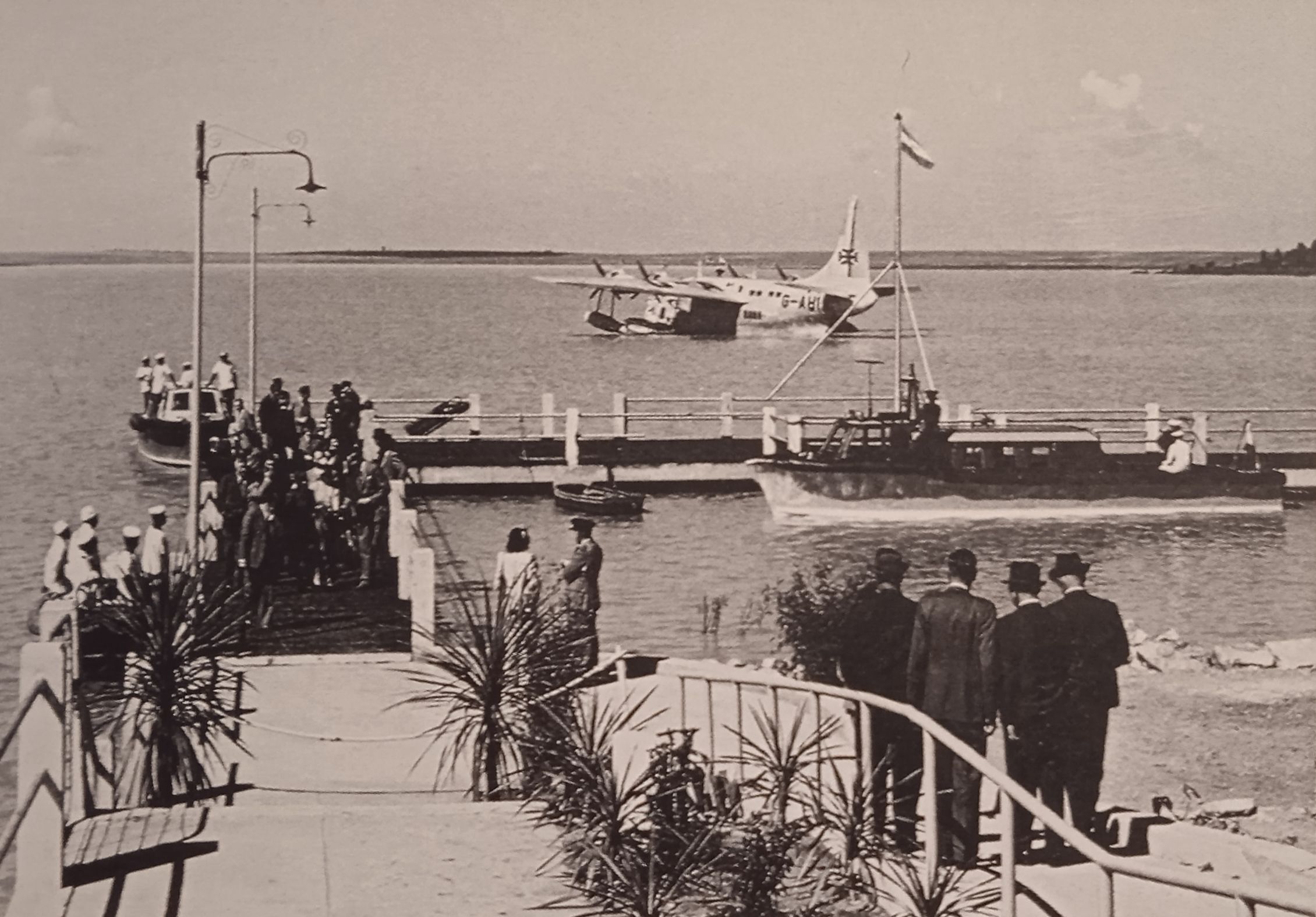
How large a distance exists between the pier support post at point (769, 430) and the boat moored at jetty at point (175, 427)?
7.77 ft

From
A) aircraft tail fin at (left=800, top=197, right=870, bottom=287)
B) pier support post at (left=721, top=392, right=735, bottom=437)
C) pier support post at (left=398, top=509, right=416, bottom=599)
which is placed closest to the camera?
pier support post at (left=398, top=509, right=416, bottom=599)

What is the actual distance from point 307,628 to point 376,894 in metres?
2.25

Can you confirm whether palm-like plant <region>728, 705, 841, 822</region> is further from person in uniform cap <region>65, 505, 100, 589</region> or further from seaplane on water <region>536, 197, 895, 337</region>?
person in uniform cap <region>65, 505, 100, 589</region>

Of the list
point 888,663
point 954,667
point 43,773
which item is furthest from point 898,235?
point 43,773

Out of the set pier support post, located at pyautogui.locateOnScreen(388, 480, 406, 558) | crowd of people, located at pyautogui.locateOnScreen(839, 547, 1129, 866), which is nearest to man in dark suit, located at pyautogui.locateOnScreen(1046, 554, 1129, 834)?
crowd of people, located at pyautogui.locateOnScreen(839, 547, 1129, 866)

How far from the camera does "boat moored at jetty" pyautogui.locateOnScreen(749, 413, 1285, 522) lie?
804cm

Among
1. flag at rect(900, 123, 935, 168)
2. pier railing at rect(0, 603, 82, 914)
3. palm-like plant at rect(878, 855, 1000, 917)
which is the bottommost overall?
palm-like plant at rect(878, 855, 1000, 917)

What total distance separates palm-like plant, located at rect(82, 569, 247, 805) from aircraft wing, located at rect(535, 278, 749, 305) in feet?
7.36

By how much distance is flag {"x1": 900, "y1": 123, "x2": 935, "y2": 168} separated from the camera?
7660mm

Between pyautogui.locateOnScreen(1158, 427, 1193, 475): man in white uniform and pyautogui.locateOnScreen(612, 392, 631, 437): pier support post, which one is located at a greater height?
pyautogui.locateOnScreen(612, 392, 631, 437): pier support post

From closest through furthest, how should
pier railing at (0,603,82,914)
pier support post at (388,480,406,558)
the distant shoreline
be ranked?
pier railing at (0,603,82,914), the distant shoreline, pier support post at (388,480,406,558)

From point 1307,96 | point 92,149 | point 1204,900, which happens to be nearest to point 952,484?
point 1307,96

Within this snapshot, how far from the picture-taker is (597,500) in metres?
8.09

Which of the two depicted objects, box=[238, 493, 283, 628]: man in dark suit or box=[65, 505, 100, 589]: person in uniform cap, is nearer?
box=[65, 505, 100, 589]: person in uniform cap
